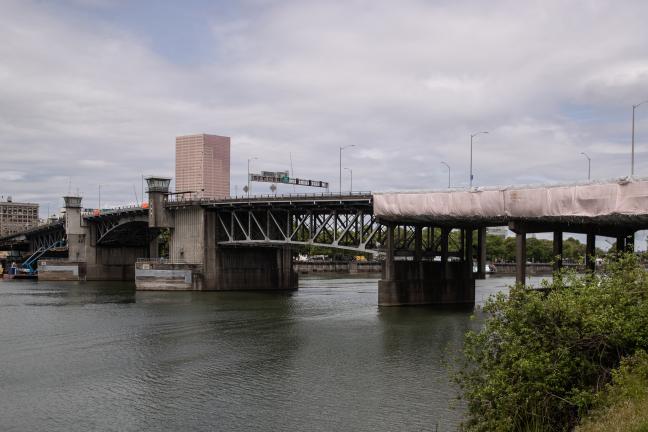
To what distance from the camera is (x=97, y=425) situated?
3031 cm

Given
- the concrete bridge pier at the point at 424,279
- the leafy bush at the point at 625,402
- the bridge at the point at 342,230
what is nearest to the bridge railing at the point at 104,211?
the bridge at the point at 342,230

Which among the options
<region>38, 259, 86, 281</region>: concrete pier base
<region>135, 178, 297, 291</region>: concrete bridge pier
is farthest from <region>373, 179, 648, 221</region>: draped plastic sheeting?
<region>38, 259, 86, 281</region>: concrete pier base

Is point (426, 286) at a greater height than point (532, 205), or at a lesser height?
lesser

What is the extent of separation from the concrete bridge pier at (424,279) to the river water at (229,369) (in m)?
3.98

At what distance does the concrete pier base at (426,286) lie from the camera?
257ft

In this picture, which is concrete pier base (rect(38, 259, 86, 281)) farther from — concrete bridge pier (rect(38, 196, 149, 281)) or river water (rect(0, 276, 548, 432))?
river water (rect(0, 276, 548, 432))

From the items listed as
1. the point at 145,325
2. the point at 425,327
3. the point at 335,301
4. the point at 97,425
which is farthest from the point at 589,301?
the point at 335,301

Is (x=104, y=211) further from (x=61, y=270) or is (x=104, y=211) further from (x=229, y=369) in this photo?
(x=229, y=369)

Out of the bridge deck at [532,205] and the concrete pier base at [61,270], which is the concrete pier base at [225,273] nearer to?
the concrete pier base at [61,270]

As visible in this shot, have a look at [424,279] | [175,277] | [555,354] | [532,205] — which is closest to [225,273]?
[175,277]

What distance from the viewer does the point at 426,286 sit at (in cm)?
8194

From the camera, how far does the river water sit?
3116 centimetres

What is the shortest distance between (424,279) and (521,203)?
80.4 ft

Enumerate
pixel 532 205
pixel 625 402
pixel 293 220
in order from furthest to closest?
pixel 293 220, pixel 532 205, pixel 625 402
